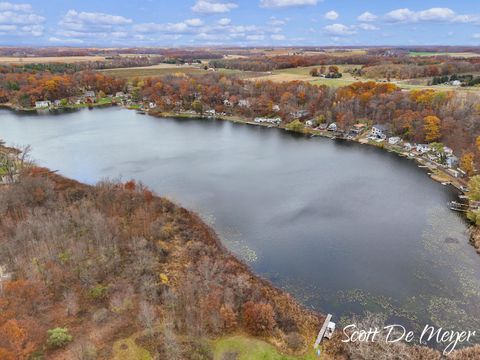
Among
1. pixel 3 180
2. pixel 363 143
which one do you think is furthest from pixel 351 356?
pixel 363 143

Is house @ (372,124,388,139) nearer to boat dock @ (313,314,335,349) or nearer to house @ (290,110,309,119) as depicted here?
house @ (290,110,309,119)

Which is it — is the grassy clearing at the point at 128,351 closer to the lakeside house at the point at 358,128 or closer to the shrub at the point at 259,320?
the shrub at the point at 259,320

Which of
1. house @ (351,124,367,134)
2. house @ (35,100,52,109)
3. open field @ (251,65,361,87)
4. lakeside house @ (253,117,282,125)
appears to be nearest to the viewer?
house @ (351,124,367,134)

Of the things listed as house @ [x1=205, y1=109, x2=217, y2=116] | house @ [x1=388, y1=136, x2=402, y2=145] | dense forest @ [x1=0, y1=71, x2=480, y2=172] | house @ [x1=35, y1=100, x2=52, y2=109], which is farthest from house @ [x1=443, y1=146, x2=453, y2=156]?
house @ [x1=35, y1=100, x2=52, y2=109]

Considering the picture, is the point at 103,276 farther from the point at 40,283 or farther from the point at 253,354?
the point at 253,354

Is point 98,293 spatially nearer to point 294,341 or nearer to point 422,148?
point 294,341

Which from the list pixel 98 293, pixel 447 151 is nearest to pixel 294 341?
pixel 98 293
